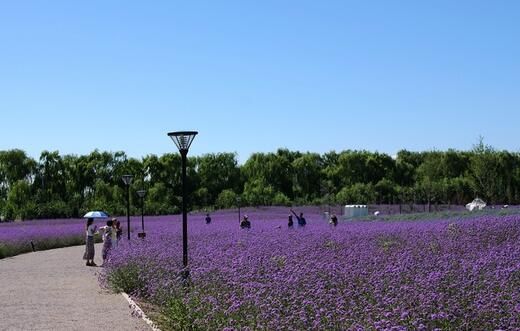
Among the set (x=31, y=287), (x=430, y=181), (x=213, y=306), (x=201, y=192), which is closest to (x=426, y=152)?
(x=430, y=181)

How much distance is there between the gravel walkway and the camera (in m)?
11.2

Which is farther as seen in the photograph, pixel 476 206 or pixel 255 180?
pixel 255 180

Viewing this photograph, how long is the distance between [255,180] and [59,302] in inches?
2616

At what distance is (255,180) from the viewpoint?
8025 cm

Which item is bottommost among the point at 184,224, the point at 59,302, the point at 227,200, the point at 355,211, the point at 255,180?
the point at 59,302

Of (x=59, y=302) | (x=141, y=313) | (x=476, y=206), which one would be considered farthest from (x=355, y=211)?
(x=141, y=313)

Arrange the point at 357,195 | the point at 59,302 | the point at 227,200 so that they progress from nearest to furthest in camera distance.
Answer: the point at 59,302, the point at 357,195, the point at 227,200

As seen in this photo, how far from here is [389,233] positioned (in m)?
19.7

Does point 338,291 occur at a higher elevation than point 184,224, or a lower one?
lower

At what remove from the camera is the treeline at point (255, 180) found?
6844 cm

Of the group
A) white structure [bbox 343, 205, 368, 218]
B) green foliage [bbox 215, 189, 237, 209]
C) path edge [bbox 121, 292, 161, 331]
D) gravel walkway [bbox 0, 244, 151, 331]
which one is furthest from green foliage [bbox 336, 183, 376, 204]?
path edge [bbox 121, 292, 161, 331]

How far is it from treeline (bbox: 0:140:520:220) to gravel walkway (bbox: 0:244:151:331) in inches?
1848

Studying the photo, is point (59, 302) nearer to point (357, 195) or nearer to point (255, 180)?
point (357, 195)

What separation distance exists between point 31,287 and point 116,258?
8.91 feet
